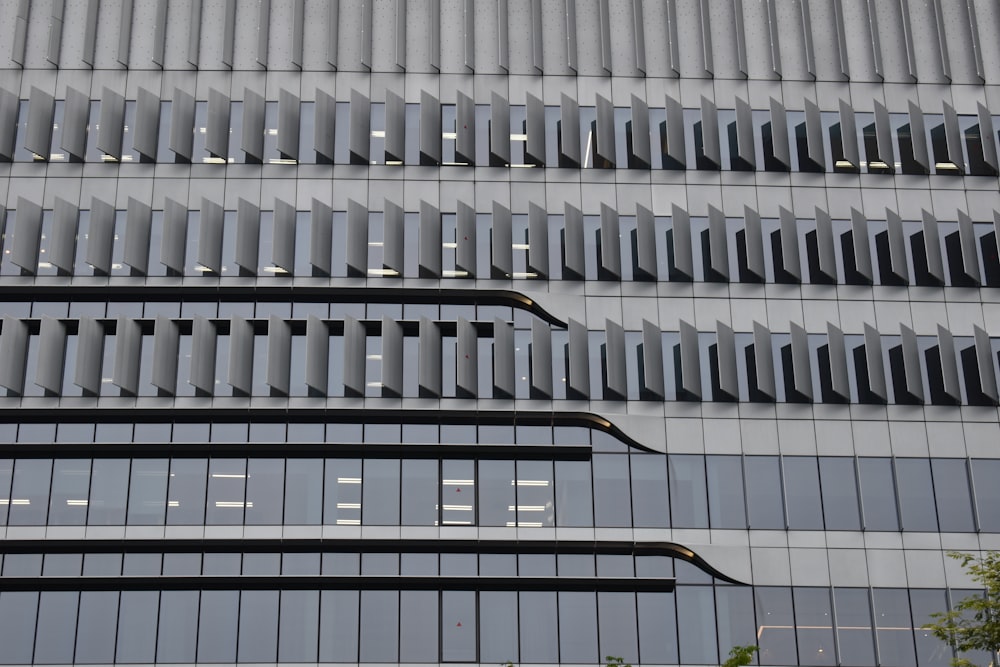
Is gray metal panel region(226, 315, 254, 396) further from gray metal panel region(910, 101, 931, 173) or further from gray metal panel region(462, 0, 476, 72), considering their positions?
gray metal panel region(910, 101, 931, 173)

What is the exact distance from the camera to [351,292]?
46.3 m

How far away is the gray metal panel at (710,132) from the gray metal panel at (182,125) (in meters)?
18.5

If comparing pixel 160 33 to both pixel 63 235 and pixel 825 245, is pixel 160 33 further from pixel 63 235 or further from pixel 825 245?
pixel 825 245

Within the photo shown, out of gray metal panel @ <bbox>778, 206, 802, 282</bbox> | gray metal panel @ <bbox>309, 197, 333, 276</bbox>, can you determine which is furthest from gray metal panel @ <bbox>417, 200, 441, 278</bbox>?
gray metal panel @ <bbox>778, 206, 802, 282</bbox>

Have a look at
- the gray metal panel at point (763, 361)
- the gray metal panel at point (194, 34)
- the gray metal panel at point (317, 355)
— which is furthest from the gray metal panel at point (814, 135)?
the gray metal panel at point (194, 34)

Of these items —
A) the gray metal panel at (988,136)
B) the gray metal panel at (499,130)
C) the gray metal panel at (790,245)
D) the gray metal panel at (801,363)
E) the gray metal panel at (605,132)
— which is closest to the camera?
the gray metal panel at (801,363)

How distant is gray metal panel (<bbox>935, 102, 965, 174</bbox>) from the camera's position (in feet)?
162

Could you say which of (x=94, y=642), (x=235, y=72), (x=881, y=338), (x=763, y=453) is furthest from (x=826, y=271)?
(x=94, y=642)

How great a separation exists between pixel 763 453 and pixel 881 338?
613 centimetres

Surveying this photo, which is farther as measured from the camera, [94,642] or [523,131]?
[523,131]

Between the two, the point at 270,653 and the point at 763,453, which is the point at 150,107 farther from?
the point at 763,453

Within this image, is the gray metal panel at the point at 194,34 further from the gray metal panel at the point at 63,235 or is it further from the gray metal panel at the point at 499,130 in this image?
the gray metal panel at the point at 499,130

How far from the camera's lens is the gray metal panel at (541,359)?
1773 inches

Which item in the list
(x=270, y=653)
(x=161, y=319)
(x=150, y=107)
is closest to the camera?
(x=270, y=653)
